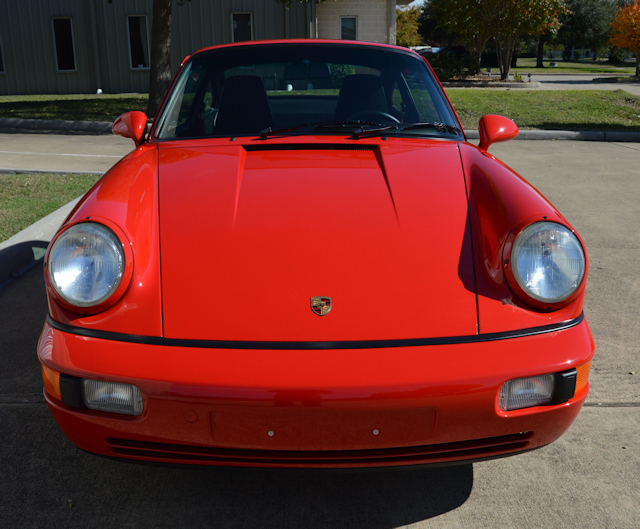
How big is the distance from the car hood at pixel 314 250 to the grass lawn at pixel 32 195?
289 centimetres

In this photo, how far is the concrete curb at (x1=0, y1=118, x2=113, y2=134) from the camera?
11.2 meters

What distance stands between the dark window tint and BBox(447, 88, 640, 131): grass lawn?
7.74m

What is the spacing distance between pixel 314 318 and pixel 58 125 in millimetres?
11135

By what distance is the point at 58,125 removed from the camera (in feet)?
37.0

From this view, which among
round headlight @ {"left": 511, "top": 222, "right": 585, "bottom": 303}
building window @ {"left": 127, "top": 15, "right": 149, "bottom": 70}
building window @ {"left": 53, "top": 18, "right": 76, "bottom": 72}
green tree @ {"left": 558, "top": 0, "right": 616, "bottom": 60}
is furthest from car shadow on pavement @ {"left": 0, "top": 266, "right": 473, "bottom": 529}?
green tree @ {"left": 558, "top": 0, "right": 616, "bottom": 60}

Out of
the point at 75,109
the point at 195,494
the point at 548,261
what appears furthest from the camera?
the point at 75,109

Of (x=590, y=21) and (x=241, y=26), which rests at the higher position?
(x=590, y=21)

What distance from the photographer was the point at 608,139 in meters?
10.2

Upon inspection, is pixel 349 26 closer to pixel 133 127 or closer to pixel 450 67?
pixel 450 67

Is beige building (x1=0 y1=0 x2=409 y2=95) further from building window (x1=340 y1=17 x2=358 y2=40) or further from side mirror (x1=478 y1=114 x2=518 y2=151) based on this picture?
side mirror (x1=478 y1=114 x2=518 y2=151)

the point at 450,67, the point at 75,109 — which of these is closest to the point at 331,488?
the point at 75,109

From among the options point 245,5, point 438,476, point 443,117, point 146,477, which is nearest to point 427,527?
point 438,476

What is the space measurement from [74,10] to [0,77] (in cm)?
340

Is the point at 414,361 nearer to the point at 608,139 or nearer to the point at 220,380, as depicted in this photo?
the point at 220,380
